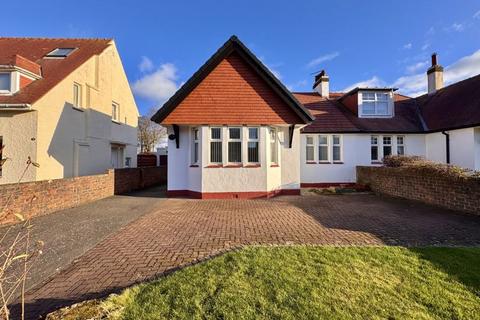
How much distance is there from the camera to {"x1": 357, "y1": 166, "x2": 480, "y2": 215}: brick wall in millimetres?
8281

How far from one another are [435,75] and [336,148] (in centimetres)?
1108

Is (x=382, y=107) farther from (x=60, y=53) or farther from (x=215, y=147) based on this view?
(x=60, y=53)

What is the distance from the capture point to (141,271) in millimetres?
4316

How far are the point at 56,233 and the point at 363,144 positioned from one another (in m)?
16.1

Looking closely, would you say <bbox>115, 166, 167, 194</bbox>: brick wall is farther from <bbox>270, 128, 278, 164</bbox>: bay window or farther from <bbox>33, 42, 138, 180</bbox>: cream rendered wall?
<bbox>270, 128, 278, 164</bbox>: bay window

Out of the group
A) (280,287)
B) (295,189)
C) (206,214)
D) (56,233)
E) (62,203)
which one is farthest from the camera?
(295,189)

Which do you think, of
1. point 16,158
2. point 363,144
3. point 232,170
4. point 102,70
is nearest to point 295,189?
point 232,170

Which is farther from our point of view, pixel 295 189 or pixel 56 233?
pixel 295 189

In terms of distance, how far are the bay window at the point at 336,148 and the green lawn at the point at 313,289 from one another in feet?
37.4

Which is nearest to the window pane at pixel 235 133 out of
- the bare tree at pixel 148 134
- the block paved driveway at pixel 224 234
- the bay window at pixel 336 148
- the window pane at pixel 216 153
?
the window pane at pixel 216 153

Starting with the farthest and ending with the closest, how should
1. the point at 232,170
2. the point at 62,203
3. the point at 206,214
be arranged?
the point at 232,170 < the point at 62,203 < the point at 206,214

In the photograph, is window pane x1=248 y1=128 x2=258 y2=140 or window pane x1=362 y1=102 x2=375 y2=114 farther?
window pane x1=362 y1=102 x2=375 y2=114

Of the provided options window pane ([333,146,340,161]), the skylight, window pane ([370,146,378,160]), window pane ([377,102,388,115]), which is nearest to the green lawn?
window pane ([333,146,340,161])

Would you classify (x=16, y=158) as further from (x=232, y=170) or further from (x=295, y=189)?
(x=295, y=189)
